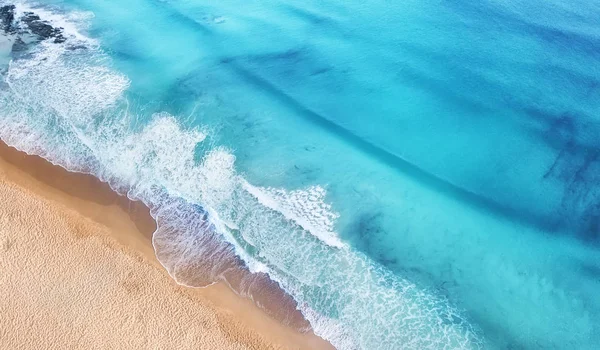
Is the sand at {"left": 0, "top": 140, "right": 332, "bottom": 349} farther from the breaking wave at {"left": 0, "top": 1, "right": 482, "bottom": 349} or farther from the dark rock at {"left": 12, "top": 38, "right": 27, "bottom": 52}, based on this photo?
the dark rock at {"left": 12, "top": 38, "right": 27, "bottom": 52}

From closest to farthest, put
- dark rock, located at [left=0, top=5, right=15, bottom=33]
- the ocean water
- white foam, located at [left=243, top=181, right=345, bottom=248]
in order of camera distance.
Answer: the ocean water < white foam, located at [left=243, top=181, right=345, bottom=248] < dark rock, located at [left=0, top=5, right=15, bottom=33]

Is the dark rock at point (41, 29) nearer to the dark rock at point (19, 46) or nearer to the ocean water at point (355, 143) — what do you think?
the ocean water at point (355, 143)

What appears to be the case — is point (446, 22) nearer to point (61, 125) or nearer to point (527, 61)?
point (527, 61)

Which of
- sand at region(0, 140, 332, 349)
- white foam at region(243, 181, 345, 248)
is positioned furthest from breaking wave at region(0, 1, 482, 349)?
sand at region(0, 140, 332, 349)

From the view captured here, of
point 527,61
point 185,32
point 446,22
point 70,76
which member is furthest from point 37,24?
point 527,61

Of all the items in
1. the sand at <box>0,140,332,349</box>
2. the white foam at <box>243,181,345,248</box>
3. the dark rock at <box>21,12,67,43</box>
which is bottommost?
the sand at <box>0,140,332,349</box>

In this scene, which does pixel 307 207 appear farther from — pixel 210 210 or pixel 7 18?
pixel 7 18

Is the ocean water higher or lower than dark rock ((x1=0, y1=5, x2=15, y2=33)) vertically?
lower
